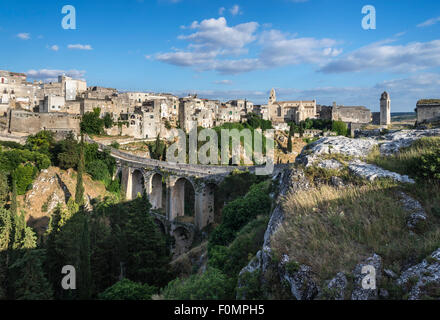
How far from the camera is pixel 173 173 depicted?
3177 centimetres

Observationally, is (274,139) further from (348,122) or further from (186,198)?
(186,198)

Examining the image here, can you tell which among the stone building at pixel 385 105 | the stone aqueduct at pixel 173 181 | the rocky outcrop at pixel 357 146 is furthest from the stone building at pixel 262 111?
the rocky outcrop at pixel 357 146

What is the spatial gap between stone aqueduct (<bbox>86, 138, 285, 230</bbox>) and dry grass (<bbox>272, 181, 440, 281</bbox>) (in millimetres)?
20122

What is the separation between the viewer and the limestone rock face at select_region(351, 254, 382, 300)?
4.12 meters

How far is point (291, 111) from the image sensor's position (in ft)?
279

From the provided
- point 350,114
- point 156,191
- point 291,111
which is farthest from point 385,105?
point 156,191

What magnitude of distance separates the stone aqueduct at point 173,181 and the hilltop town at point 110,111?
46.0 ft

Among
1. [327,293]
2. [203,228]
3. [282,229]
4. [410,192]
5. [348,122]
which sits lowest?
[203,228]

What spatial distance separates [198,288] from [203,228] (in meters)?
22.8

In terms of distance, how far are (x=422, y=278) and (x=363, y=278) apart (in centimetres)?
75

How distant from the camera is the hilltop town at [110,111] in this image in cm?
4578

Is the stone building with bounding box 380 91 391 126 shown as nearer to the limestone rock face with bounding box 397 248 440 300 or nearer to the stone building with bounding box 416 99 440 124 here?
the stone building with bounding box 416 99 440 124
